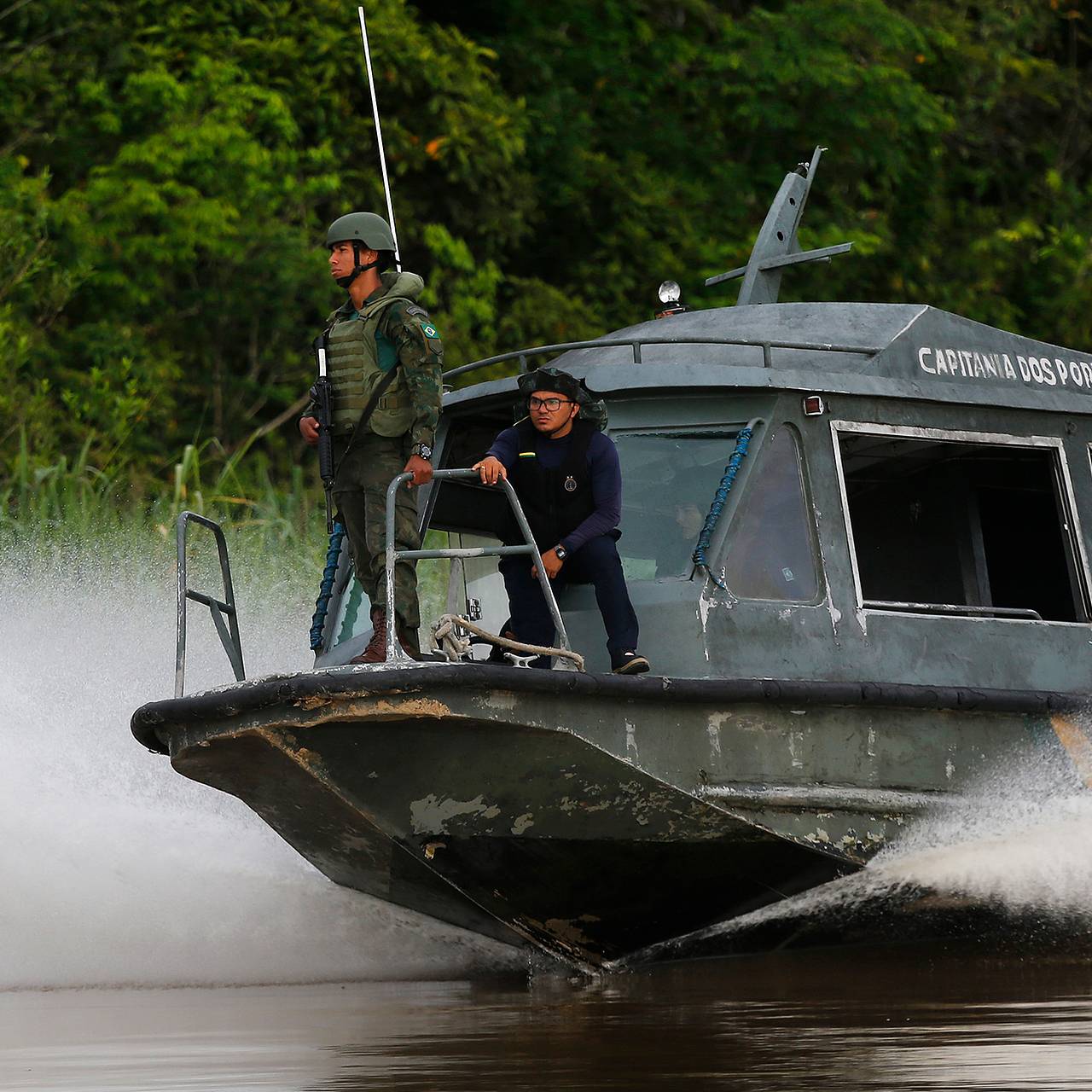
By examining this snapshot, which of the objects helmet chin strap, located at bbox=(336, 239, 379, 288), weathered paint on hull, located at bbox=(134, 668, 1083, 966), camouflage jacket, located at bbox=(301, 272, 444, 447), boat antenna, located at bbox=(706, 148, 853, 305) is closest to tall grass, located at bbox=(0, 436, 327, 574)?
boat antenna, located at bbox=(706, 148, 853, 305)

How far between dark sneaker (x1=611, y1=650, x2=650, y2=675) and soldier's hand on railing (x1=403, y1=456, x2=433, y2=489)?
2.93 feet

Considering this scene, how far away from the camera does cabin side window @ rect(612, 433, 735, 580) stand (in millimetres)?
7191

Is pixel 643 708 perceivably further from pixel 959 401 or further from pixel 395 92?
pixel 395 92

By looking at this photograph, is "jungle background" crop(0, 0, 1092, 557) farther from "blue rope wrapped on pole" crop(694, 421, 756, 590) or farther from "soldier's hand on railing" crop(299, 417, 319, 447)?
"blue rope wrapped on pole" crop(694, 421, 756, 590)

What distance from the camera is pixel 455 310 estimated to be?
54.6ft

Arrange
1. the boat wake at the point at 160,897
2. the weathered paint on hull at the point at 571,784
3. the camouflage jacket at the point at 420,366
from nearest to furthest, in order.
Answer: the weathered paint on hull at the point at 571,784, the camouflage jacket at the point at 420,366, the boat wake at the point at 160,897

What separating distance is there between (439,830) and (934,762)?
1817 mm

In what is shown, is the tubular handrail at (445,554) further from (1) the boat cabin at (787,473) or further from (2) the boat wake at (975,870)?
(2) the boat wake at (975,870)

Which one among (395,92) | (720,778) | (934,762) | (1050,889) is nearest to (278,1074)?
(720,778)

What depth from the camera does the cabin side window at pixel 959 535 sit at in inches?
349

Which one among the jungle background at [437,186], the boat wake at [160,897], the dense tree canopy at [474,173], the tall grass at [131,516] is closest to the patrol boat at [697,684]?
the boat wake at [160,897]

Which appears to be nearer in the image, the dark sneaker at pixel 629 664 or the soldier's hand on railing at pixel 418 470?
the soldier's hand on railing at pixel 418 470

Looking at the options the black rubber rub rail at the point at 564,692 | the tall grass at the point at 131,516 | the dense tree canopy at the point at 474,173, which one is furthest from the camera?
the dense tree canopy at the point at 474,173

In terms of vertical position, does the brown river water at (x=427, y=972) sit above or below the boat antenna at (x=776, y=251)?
below
